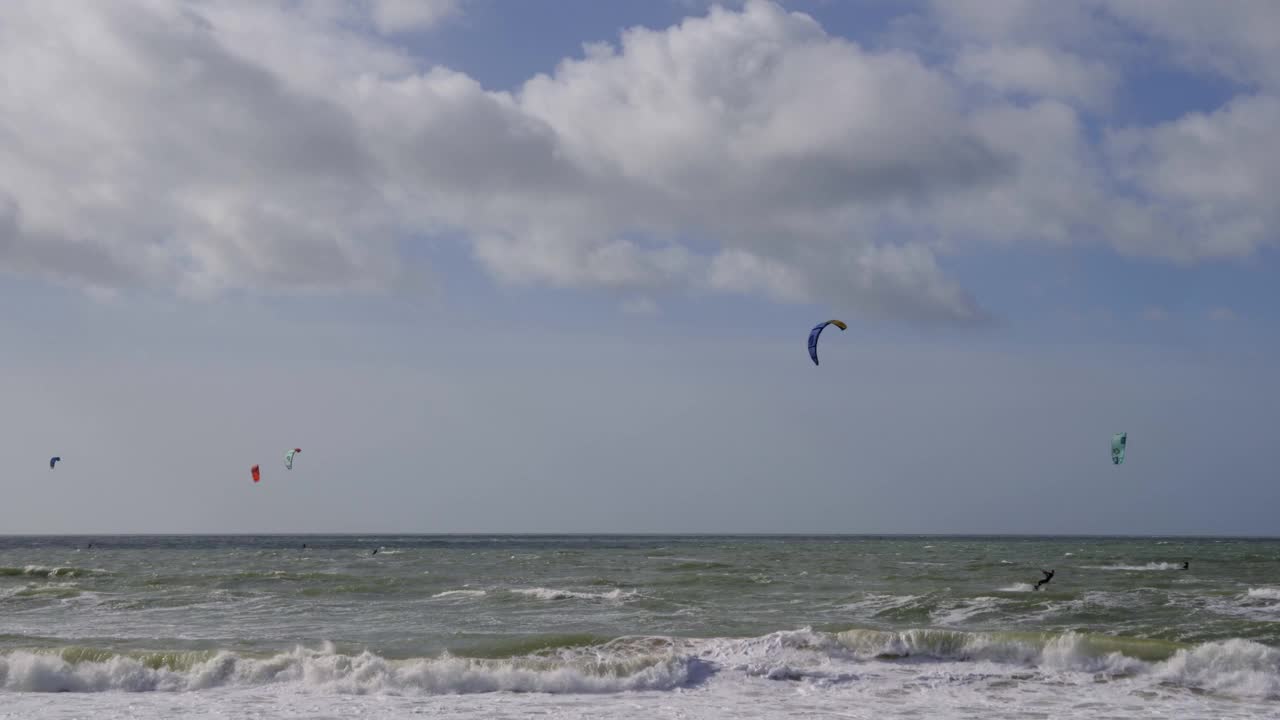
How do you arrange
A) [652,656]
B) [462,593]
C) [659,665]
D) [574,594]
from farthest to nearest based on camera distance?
[462,593]
[574,594]
[652,656]
[659,665]

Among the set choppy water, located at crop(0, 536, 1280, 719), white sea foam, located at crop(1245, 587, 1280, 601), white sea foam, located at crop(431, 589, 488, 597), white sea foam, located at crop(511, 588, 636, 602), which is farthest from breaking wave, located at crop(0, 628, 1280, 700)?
white sea foam, located at crop(1245, 587, 1280, 601)

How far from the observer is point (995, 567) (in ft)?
143

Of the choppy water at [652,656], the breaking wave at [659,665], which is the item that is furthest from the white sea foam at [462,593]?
the breaking wave at [659,665]

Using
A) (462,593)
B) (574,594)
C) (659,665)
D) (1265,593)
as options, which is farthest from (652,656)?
(1265,593)

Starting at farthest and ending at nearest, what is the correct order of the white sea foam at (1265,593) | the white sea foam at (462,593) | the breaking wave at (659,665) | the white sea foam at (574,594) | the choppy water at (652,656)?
the white sea foam at (462,593), the white sea foam at (574,594), the white sea foam at (1265,593), the breaking wave at (659,665), the choppy water at (652,656)

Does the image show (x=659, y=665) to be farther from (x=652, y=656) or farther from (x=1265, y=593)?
(x=1265, y=593)

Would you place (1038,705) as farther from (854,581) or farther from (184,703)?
(854,581)

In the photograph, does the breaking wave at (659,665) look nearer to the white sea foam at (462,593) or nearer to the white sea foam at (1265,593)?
the white sea foam at (462,593)

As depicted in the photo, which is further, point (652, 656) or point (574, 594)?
point (574, 594)

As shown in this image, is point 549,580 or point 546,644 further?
point 549,580

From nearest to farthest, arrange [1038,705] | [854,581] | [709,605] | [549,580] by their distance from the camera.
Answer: [1038,705] → [709,605] → [854,581] → [549,580]

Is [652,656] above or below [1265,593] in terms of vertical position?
above

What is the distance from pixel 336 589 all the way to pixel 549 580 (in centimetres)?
739

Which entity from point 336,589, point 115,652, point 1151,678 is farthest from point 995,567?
point 115,652
